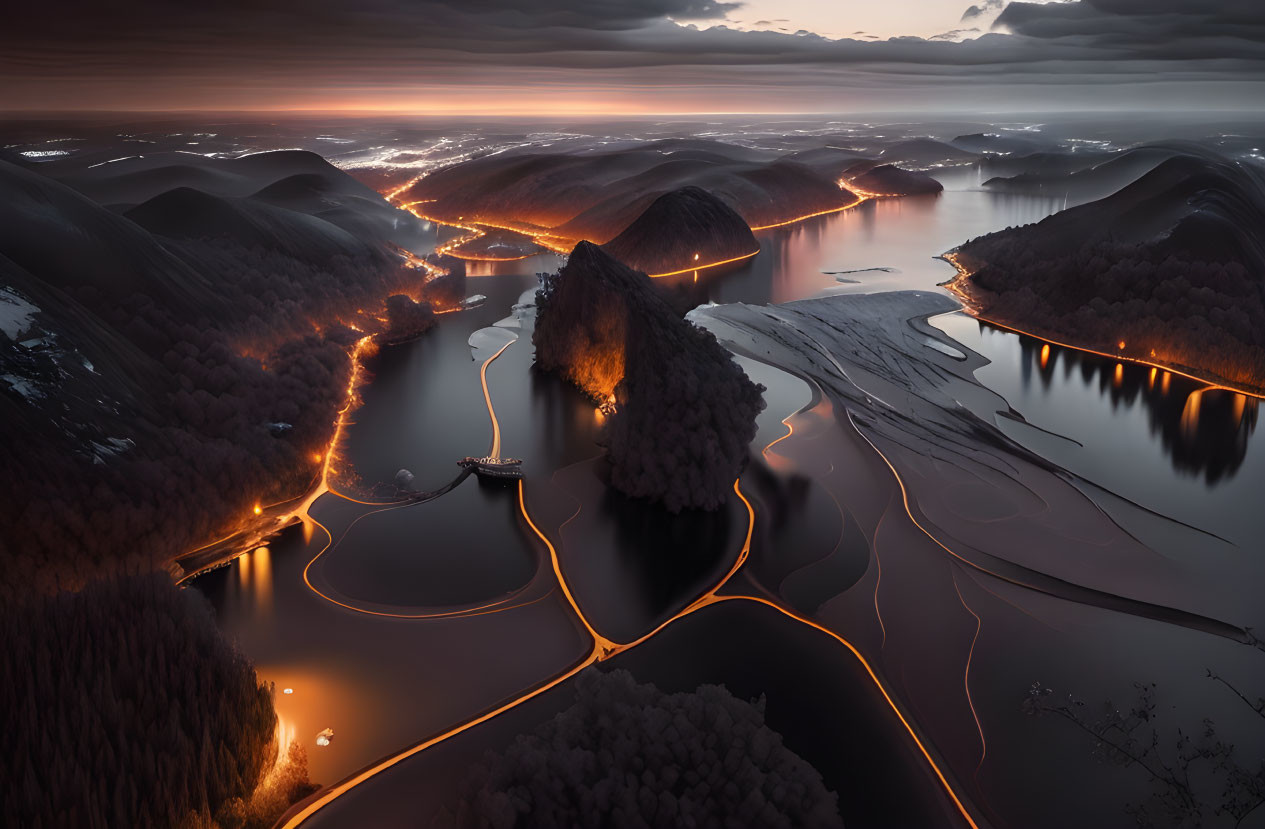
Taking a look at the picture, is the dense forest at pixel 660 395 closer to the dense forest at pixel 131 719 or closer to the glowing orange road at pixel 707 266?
the dense forest at pixel 131 719

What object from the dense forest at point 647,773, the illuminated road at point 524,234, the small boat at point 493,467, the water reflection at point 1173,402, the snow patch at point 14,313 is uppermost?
the snow patch at point 14,313

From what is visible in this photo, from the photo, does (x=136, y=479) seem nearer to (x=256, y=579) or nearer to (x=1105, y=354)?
(x=256, y=579)

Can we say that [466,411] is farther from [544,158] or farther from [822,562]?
[544,158]

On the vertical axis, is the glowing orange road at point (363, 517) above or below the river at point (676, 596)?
above

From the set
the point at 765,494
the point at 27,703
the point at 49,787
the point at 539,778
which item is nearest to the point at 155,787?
the point at 49,787

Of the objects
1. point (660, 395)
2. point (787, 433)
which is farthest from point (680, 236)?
point (660, 395)

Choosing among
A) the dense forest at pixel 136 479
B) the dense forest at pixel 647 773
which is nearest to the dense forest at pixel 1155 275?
the dense forest at pixel 647 773

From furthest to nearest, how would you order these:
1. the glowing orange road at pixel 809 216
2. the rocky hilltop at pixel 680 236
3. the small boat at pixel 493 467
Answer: the glowing orange road at pixel 809 216
the rocky hilltop at pixel 680 236
the small boat at pixel 493 467

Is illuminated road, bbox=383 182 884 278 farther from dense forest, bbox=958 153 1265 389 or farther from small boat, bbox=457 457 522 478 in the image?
small boat, bbox=457 457 522 478

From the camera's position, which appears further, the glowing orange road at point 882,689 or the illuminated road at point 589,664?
the glowing orange road at point 882,689
